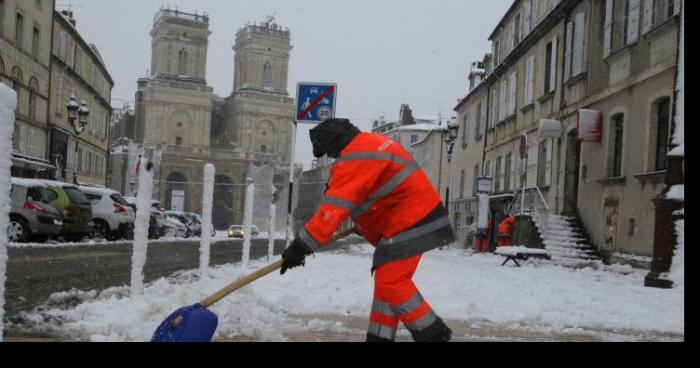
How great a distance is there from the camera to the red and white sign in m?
17.1

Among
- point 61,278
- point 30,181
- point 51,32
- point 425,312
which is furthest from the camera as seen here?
point 51,32

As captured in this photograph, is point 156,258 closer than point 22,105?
Yes

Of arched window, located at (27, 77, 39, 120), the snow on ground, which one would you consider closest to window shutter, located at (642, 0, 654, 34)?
the snow on ground

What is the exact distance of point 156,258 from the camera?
43.3 ft

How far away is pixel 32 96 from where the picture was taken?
2775 cm

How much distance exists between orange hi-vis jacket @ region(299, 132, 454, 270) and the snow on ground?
1.31 metres

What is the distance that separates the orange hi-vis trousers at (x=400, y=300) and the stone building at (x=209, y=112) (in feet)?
54.5

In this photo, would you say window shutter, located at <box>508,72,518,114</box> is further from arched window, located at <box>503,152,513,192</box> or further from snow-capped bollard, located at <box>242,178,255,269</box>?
snow-capped bollard, located at <box>242,178,255,269</box>

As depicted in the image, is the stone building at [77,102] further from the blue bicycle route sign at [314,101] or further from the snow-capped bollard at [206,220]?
the snow-capped bollard at [206,220]

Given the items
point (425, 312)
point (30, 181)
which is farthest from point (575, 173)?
point (425, 312)

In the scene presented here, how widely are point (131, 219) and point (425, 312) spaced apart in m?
17.5

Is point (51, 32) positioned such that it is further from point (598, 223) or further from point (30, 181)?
point (598, 223)

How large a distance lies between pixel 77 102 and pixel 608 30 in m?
26.6

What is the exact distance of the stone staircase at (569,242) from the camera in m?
16.1
